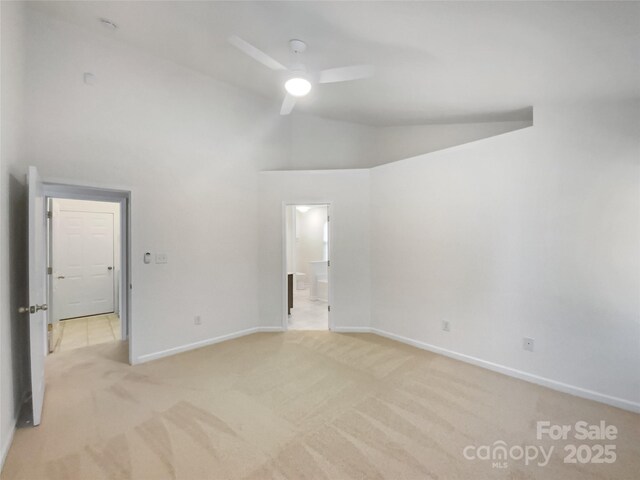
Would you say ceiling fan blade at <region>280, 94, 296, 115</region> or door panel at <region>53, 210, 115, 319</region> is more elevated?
ceiling fan blade at <region>280, 94, 296, 115</region>

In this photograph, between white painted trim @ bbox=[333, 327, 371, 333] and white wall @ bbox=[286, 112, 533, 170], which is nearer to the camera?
white painted trim @ bbox=[333, 327, 371, 333]

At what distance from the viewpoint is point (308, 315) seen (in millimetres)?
5395

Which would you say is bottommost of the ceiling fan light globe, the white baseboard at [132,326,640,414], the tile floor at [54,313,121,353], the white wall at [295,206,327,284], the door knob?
the tile floor at [54,313,121,353]

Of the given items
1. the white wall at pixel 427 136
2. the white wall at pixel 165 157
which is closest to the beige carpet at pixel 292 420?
the white wall at pixel 165 157

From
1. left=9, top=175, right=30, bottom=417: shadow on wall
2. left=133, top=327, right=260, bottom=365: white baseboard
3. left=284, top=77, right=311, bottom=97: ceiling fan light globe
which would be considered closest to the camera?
left=9, top=175, right=30, bottom=417: shadow on wall

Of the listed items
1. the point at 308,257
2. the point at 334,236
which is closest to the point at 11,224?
the point at 334,236

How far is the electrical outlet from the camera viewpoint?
2.87 m

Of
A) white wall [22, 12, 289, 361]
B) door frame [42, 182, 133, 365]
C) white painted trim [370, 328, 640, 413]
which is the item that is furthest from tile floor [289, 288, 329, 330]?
door frame [42, 182, 133, 365]

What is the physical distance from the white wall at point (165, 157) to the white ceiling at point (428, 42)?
0.34 m

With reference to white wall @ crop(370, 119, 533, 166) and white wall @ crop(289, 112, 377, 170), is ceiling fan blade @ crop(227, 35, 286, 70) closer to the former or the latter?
white wall @ crop(289, 112, 377, 170)

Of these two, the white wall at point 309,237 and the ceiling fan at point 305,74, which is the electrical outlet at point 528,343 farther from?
the white wall at point 309,237

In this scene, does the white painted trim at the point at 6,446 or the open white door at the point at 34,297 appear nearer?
the white painted trim at the point at 6,446

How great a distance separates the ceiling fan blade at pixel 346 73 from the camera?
7.54 feet

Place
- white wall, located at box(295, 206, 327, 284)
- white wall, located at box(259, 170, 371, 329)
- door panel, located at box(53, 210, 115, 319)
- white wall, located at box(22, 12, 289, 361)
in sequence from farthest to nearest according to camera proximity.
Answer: white wall, located at box(295, 206, 327, 284)
door panel, located at box(53, 210, 115, 319)
white wall, located at box(259, 170, 371, 329)
white wall, located at box(22, 12, 289, 361)
